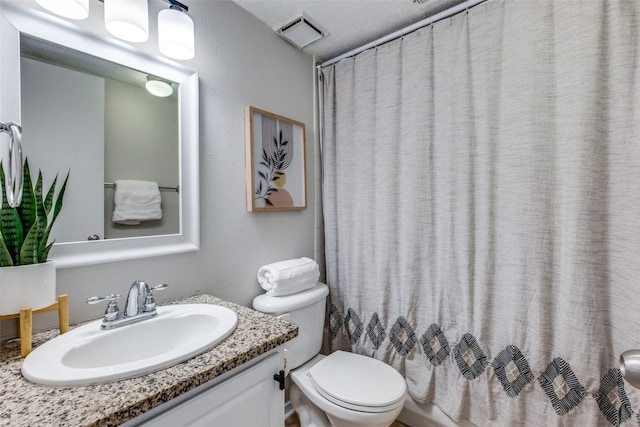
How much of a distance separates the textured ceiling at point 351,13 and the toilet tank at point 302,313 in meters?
1.37

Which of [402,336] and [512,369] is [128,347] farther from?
[512,369]

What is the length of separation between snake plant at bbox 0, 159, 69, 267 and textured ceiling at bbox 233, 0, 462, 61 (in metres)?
1.16

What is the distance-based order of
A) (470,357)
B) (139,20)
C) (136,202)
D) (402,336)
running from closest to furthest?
(139,20) < (136,202) < (470,357) < (402,336)

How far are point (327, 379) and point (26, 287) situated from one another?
3.55 feet

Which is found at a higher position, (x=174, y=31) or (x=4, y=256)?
(x=174, y=31)

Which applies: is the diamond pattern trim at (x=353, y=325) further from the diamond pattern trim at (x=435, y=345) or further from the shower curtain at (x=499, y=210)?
the diamond pattern trim at (x=435, y=345)

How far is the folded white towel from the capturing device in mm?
1385

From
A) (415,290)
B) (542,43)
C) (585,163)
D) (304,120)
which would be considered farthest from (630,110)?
(304,120)

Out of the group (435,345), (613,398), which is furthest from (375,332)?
(613,398)

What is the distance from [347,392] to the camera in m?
1.18

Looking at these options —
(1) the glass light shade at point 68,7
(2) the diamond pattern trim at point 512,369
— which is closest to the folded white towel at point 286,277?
(2) the diamond pattern trim at point 512,369

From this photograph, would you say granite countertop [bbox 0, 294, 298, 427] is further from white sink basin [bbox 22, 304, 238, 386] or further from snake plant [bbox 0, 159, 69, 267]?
snake plant [bbox 0, 159, 69, 267]

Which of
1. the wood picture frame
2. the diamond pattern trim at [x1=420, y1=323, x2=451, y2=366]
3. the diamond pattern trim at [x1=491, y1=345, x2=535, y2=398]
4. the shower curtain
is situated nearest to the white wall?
the wood picture frame

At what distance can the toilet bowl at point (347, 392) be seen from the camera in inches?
44.0
